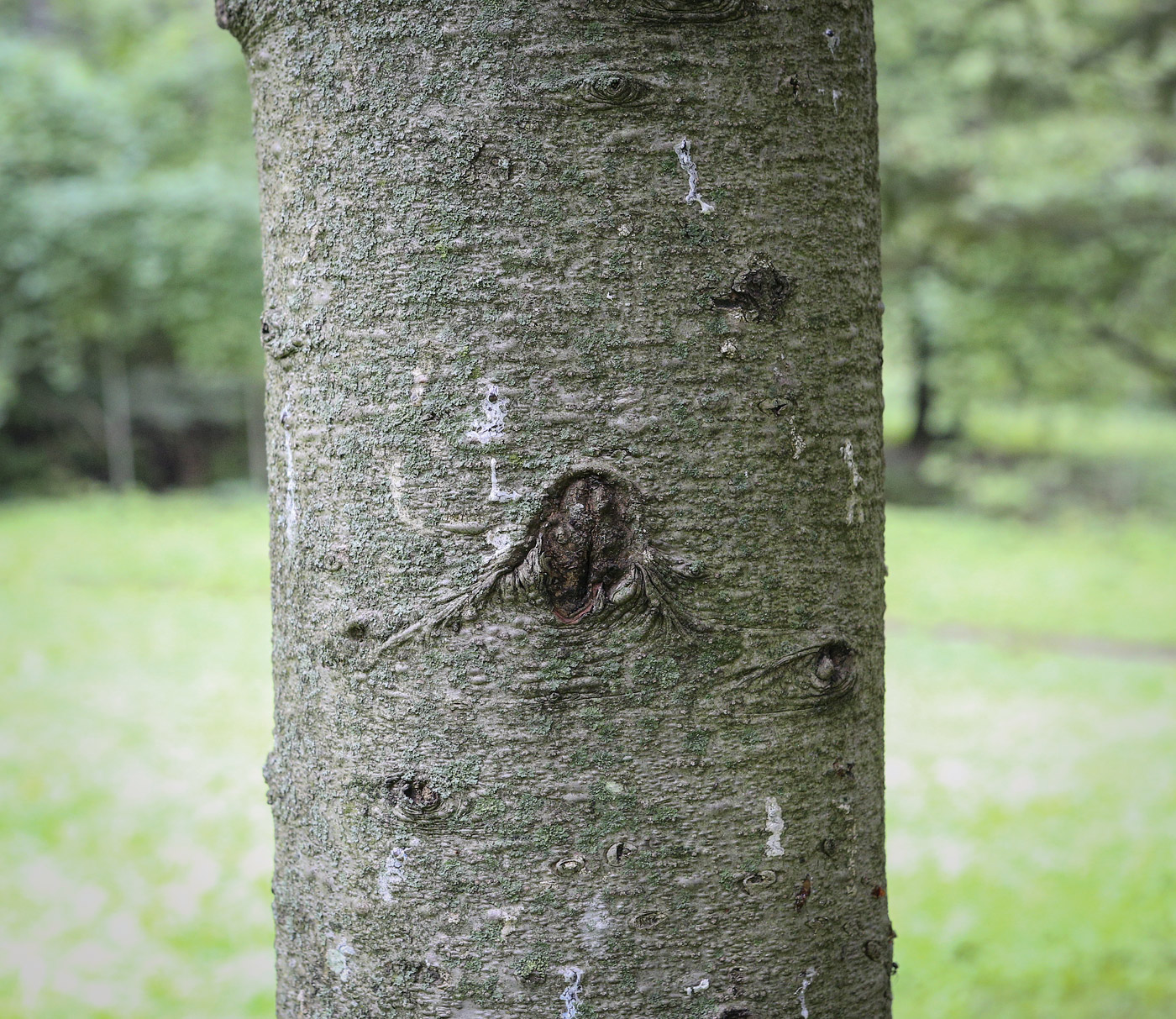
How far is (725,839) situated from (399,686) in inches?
13.9

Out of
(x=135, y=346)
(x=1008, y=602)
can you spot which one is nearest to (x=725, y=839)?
(x=1008, y=602)

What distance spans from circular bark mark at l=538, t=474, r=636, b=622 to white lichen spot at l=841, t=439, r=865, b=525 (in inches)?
10.2

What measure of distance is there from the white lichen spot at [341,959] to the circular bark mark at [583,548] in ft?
1.39

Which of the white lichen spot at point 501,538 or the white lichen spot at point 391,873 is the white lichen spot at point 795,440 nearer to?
the white lichen spot at point 501,538

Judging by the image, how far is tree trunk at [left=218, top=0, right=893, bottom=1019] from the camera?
100 centimetres

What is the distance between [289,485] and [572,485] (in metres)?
0.33

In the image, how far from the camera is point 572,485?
39.8 inches

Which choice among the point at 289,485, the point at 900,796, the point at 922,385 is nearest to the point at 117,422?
the point at 922,385

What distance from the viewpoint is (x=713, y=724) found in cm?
104

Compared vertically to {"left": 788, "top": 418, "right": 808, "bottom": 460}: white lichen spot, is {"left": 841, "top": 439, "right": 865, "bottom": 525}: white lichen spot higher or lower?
lower

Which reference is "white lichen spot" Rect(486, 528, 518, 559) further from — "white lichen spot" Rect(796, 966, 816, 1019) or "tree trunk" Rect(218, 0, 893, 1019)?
"white lichen spot" Rect(796, 966, 816, 1019)

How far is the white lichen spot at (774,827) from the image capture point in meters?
1.07

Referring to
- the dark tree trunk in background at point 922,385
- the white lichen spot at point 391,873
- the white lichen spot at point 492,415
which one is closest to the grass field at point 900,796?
the white lichen spot at point 391,873

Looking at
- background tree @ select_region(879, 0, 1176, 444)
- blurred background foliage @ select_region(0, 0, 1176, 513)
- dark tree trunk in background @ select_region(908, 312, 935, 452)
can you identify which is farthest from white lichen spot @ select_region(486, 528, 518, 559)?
dark tree trunk in background @ select_region(908, 312, 935, 452)
